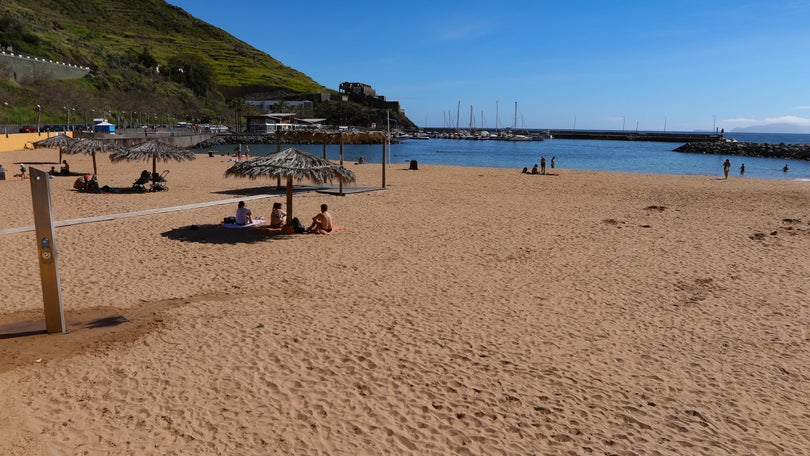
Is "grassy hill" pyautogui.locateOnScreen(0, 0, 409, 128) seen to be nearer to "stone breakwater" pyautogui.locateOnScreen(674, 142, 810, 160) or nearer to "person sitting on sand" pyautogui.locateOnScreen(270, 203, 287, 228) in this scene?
"person sitting on sand" pyautogui.locateOnScreen(270, 203, 287, 228)

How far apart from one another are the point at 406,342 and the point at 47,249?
14.7 ft

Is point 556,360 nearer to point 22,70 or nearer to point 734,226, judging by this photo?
point 734,226

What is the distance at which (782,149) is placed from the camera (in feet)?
228

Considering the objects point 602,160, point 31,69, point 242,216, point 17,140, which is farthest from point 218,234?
point 31,69

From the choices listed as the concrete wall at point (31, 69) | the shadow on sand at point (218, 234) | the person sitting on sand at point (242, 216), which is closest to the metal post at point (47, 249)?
the shadow on sand at point (218, 234)

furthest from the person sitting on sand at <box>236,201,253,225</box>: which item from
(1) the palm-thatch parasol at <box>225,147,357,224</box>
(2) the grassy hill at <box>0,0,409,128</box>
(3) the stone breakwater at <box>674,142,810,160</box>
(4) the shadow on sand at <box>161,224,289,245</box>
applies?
(3) the stone breakwater at <box>674,142,810,160</box>

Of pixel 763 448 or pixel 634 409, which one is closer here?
pixel 763 448

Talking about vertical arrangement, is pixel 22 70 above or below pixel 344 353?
above

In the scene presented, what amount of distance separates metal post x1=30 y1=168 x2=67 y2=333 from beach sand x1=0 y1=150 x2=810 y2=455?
0.86ft

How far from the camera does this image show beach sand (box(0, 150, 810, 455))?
4770 mm

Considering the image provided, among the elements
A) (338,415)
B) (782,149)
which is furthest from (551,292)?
(782,149)

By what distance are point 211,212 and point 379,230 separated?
213 inches

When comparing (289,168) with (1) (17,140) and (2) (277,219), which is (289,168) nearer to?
(2) (277,219)

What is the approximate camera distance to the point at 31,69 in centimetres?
5784
